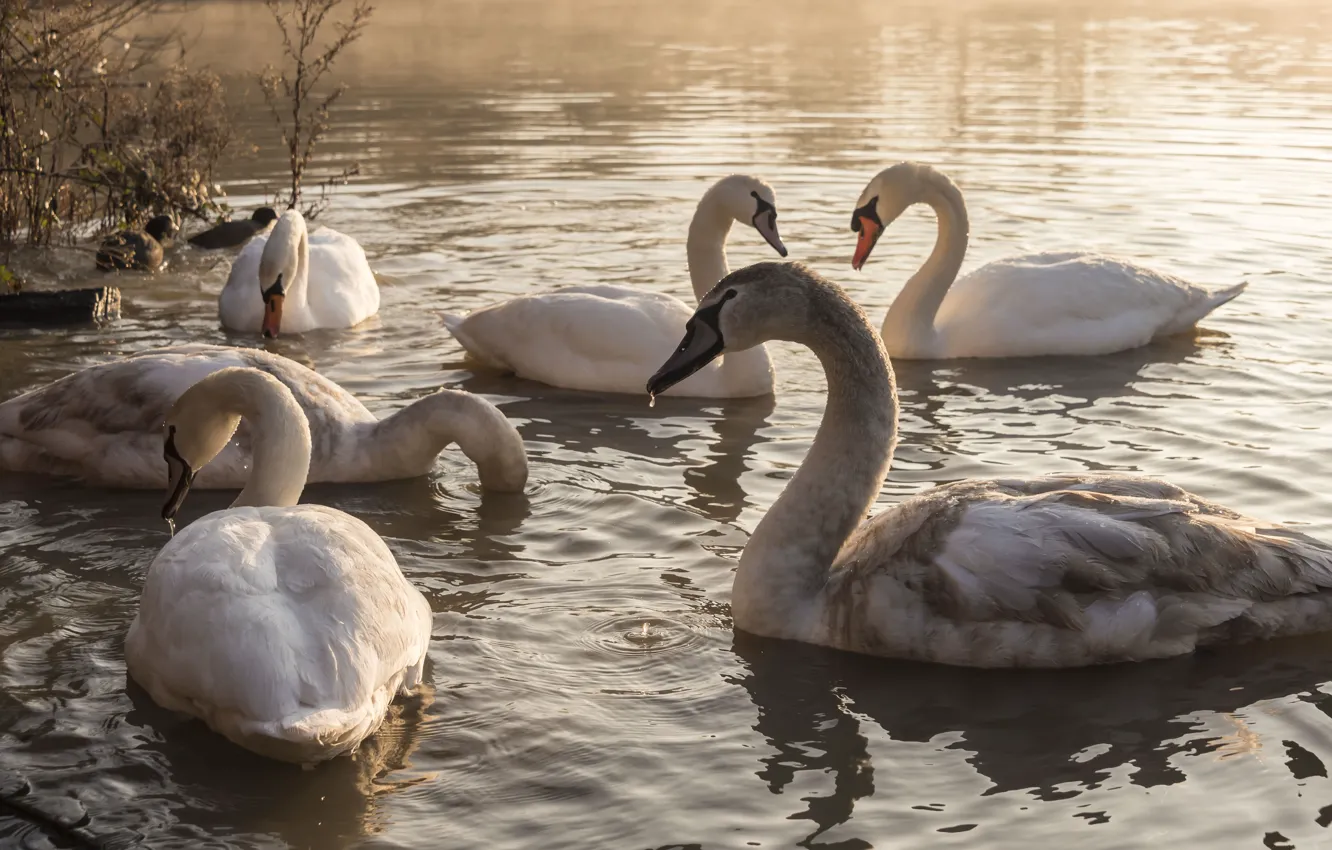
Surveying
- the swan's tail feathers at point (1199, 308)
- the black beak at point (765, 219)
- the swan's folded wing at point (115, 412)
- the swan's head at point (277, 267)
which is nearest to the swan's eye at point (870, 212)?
the black beak at point (765, 219)

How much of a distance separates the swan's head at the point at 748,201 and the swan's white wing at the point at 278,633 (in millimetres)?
4770

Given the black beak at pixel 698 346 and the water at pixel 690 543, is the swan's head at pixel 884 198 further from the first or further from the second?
the black beak at pixel 698 346

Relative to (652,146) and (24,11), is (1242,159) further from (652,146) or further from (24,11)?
(24,11)

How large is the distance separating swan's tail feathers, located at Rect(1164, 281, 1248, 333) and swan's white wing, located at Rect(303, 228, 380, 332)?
209 inches

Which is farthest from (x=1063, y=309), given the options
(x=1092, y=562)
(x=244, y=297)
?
(x=244, y=297)

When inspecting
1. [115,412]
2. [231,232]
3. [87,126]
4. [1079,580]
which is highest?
[87,126]

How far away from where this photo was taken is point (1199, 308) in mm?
10766

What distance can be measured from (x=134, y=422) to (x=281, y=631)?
11.2ft

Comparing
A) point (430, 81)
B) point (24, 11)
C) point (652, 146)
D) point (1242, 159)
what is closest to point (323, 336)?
point (24, 11)

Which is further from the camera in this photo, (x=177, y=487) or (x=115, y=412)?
(x=115, y=412)

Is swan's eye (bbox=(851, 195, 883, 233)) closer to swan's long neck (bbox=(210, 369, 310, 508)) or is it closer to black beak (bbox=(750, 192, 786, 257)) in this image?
black beak (bbox=(750, 192, 786, 257))

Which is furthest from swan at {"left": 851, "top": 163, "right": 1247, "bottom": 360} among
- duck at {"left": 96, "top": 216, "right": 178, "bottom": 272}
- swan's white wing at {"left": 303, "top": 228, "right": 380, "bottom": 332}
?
duck at {"left": 96, "top": 216, "right": 178, "bottom": 272}

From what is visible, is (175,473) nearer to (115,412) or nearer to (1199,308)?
(115,412)

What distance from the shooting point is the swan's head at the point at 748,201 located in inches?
391
